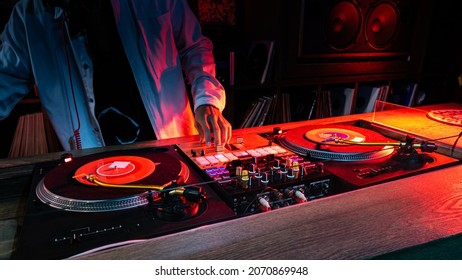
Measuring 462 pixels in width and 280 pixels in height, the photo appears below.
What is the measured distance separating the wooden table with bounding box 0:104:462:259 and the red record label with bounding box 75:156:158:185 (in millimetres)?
158

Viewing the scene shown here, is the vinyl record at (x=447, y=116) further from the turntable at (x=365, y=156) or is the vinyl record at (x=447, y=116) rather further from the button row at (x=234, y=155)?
the button row at (x=234, y=155)

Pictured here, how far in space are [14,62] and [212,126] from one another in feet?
3.09

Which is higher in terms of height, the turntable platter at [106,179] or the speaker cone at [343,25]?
the speaker cone at [343,25]

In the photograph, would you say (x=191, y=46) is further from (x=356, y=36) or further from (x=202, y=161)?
(x=356, y=36)

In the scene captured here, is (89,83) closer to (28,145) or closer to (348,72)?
(28,145)

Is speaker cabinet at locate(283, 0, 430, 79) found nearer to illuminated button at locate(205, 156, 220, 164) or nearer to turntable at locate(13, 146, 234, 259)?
illuminated button at locate(205, 156, 220, 164)

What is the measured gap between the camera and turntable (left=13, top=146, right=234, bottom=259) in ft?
1.79

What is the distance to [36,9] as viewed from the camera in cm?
132

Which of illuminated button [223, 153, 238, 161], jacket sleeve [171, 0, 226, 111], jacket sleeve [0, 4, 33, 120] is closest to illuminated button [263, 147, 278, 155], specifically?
illuminated button [223, 153, 238, 161]

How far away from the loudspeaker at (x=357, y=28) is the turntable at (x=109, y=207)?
1.72 m

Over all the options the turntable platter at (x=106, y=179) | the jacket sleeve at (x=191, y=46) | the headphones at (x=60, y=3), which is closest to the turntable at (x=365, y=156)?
the turntable platter at (x=106, y=179)

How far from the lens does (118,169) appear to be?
762 millimetres

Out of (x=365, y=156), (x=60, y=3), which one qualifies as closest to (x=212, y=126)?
(x=365, y=156)

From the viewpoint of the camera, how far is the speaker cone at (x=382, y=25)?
2312mm
